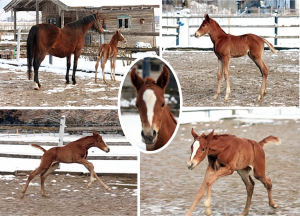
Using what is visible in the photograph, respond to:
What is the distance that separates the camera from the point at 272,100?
538 centimetres

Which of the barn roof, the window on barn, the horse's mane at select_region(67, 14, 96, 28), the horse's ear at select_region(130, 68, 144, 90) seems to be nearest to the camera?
the horse's ear at select_region(130, 68, 144, 90)

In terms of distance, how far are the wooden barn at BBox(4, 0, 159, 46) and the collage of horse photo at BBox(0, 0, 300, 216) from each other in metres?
0.03

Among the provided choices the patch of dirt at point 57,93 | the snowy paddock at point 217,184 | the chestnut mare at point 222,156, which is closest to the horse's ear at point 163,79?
the chestnut mare at point 222,156

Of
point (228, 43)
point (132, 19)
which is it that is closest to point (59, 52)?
point (228, 43)

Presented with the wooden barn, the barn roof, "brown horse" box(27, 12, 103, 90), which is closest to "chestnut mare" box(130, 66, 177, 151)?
"brown horse" box(27, 12, 103, 90)

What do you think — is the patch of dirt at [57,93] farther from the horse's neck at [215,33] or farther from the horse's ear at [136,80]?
the horse's ear at [136,80]

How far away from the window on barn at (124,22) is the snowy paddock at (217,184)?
3.39 meters

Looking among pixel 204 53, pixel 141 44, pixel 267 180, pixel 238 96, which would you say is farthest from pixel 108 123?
pixel 267 180

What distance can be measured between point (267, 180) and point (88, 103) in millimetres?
2743

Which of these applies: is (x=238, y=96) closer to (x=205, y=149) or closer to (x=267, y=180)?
(x=267, y=180)

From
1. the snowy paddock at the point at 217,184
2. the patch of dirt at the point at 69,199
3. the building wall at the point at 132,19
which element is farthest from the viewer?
the building wall at the point at 132,19

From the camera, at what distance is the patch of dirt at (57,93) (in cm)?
552

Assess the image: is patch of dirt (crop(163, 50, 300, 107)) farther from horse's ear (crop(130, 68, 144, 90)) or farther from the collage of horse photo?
horse's ear (crop(130, 68, 144, 90))

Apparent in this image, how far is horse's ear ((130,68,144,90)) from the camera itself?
94.9 inches
